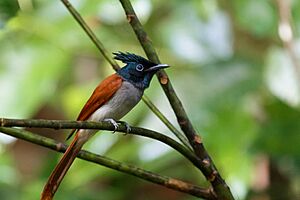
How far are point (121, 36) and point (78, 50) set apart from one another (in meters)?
0.28

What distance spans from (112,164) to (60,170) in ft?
1.05

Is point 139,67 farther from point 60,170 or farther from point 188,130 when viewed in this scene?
point 188,130

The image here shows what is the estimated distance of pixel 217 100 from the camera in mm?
2221

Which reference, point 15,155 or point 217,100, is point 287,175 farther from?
point 15,155

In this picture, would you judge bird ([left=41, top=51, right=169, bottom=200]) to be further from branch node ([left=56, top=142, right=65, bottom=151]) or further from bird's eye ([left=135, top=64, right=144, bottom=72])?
branch node ([left=56, top=142, right=65, bottom=151])

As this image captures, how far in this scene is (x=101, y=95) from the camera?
1858 mm

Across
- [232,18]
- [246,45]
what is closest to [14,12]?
[232,18]

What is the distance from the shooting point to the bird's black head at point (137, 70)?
1827 mm

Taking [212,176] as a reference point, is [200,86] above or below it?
below

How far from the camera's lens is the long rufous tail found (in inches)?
55.4

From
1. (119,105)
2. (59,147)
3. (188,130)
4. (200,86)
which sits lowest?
(200,86)

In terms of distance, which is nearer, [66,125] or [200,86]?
[66,125]

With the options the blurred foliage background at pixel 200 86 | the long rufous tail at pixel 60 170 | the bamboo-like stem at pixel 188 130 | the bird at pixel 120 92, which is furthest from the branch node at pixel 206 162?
the blurred foliage background at pixel 200 86

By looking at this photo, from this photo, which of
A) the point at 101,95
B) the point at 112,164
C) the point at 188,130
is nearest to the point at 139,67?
the point at 101,95
